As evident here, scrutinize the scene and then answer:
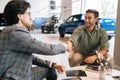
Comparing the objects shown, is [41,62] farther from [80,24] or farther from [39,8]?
[39,8]

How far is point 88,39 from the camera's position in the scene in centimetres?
341

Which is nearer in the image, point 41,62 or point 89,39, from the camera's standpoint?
point 41,62

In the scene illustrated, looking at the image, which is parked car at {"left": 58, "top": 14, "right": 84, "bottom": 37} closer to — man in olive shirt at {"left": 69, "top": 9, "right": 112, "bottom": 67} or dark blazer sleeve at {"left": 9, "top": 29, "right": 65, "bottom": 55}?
man in olive shirt at {"left": 69, "top": 9, "right": 112, "bottom": 67}

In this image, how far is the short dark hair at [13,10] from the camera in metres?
1.85

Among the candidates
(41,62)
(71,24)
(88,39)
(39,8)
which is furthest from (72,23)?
(41,62)

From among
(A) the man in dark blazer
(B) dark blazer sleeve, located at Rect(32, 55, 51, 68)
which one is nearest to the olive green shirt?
(B) dark blazer sleeve, located at Rect(32, 55, 51, 68)

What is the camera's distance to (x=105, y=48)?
318cm

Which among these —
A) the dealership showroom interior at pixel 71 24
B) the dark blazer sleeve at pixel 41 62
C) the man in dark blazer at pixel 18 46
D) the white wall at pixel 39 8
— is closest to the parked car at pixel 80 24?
the dealership showroom interior at pixel 71 24

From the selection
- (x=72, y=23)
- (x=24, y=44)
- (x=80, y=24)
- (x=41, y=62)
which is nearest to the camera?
(x=24, y=44)

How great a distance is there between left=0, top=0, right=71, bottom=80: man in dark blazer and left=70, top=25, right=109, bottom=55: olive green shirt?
1.43 metres

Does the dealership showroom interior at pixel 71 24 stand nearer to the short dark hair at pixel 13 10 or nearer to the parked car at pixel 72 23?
the parked car at pixel 72 23

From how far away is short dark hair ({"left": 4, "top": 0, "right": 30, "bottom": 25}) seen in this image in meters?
1.85

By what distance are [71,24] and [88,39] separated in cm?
712

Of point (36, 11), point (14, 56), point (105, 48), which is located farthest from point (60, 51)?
point (36, 11)
